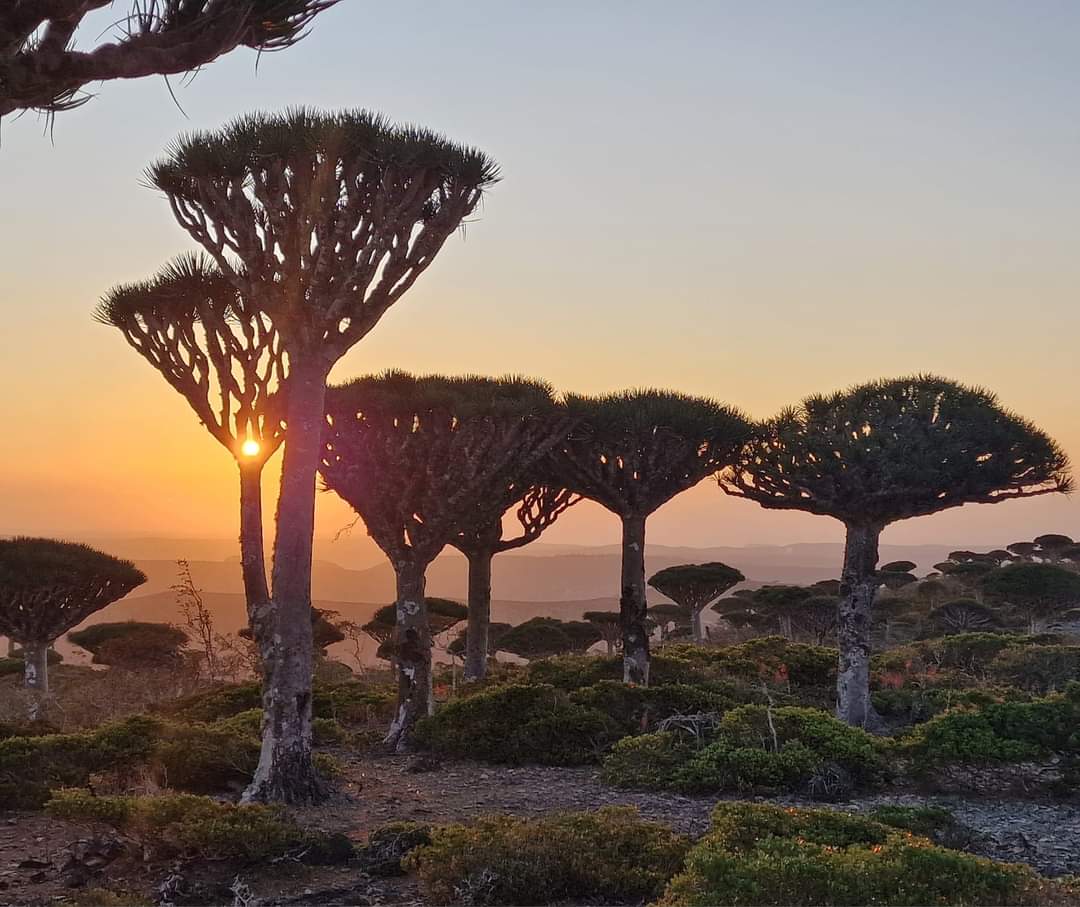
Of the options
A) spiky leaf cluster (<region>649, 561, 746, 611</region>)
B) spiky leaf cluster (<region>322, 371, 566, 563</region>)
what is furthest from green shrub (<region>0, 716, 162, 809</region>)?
spiky leaf cluster (<region>649, 561, 746, 611</region>)

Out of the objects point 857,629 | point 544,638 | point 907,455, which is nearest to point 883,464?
point 907,455

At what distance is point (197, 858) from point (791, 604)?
114 ft

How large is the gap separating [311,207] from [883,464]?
11823 millimetres

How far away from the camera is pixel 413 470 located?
A: 1641cm

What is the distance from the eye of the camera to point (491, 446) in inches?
663

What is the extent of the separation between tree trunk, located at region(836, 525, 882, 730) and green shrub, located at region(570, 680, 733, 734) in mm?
3268

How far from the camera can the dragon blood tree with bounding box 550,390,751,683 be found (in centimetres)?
2022

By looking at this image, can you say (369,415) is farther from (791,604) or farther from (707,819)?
(791,604)

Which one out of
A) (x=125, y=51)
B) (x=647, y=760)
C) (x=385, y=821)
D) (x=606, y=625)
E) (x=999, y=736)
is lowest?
(x=606, y=625)

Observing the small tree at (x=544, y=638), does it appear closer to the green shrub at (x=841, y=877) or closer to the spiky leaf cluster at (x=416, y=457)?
the spiky leaf cluster at (x=416, y=457)

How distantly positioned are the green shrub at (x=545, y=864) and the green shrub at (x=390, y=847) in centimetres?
41

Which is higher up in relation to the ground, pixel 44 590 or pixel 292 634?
pixel 292 634

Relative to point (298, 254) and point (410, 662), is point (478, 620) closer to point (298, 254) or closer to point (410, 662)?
point (410, 662)

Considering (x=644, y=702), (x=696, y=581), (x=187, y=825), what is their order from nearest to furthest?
1. (x=187, y=825)
2. (x=644, y=702)
3. (x=696, y=581)
